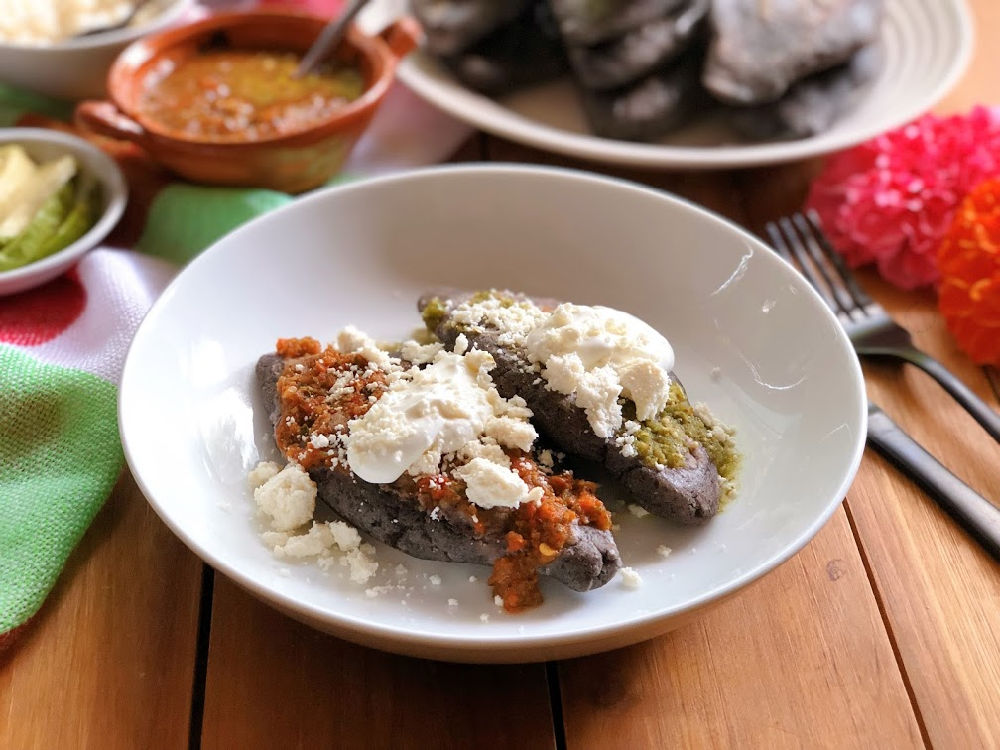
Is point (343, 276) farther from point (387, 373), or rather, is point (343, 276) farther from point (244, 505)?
point (244, 505)

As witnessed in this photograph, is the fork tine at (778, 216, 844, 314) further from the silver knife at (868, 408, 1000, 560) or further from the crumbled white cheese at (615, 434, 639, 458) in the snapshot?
the crumbled white cheese at (615, 434, 639, 458)

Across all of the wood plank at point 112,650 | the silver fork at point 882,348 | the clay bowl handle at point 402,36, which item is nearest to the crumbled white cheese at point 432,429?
the wood plank at point 112,650

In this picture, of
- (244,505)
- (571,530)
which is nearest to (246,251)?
(244,505)

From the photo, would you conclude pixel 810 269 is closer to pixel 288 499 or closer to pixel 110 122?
pixel 288 499

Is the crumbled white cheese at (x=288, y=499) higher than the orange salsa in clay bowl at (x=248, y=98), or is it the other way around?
the orange salsa in clay bowl at (x=248, y=98)

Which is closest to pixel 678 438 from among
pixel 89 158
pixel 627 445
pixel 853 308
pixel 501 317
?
pixel 627 445

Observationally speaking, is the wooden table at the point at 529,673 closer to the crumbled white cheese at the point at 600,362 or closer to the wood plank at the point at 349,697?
the wood plank at the point at 349,697
